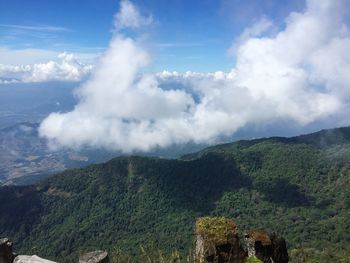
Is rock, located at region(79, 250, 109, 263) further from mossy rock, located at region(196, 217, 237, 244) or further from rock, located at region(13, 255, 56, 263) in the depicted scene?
mossy rock, located at region(196, 217, 237, 244)

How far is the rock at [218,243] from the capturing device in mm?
10875

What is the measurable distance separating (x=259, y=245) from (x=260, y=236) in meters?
0.27

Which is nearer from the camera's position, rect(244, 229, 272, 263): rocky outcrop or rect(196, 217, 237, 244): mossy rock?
rect(196, 217, 237, 244): mossy rock

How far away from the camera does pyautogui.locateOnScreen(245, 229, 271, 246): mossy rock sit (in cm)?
1173

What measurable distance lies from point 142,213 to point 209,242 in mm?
184816

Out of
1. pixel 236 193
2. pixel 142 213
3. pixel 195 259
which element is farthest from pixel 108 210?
pixel 195 259

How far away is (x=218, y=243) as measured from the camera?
10930 millimetres

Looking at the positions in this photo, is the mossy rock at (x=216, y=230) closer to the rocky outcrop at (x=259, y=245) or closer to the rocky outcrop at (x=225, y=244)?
the rocky outcrop at (x=225, y=244)

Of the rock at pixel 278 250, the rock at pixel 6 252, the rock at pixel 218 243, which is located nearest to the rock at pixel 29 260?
the rock at pixel 6 252

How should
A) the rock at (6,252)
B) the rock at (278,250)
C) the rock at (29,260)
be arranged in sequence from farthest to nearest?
the rock at (278,250), the rock at (6,252), the rock at (29,260)

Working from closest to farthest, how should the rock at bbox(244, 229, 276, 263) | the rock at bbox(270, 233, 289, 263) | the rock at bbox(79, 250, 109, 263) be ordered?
1. the rock at bbox(79, 250, 109, 263)
2. the rock at bbox(244, 229, 276, 263)
3. the rock at bbox(270, 233, 289, 263)

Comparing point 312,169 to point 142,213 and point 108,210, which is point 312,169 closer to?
point 142,213

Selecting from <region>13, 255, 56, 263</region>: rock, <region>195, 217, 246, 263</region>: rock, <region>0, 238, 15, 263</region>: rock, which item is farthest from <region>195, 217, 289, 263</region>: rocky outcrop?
<region>0, 238, 15, 263</region>: rock

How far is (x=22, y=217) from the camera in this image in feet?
639
